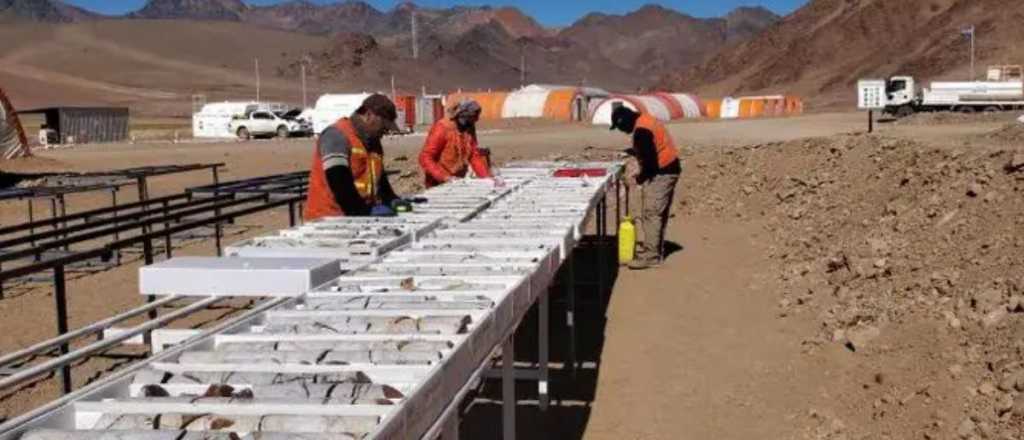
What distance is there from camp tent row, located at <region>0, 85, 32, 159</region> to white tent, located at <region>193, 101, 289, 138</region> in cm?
1794

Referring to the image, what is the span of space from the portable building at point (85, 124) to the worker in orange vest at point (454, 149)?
1597 inches

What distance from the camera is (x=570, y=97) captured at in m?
52.0

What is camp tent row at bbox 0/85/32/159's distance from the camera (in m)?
28.0

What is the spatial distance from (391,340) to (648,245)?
8397 mm

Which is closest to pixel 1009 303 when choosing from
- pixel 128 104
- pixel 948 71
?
pixel 948 71

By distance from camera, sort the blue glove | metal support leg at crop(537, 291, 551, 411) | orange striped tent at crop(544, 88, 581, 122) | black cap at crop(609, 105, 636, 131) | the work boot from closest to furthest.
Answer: metal support leg at crop(537, 291, 551, 411), the blue glove, black cap at crop(609, 105, 636, 131), the work boot, orange striped tent at crop(544, 88, 581, 122)

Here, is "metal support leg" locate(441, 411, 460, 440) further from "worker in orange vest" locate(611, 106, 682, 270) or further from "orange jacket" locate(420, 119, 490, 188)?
"worker in orange vest" locate(611, 106, 682, 270)

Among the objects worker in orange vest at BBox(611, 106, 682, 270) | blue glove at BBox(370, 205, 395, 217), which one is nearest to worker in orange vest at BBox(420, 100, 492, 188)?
worker in orange vest at BBox(611, 106, 682, 270)

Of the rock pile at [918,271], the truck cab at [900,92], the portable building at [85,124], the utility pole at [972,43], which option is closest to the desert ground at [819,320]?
the rock pile at [918,271]

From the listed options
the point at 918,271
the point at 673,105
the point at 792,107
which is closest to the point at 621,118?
the point at 918,271

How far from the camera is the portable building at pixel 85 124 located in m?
48.2

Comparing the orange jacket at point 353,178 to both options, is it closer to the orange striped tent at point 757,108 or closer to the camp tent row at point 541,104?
the camp tent row at point 541,104

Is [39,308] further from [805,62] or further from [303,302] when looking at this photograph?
[805,62]

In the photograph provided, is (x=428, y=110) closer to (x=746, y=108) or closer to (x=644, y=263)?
(x=746, y=108)
